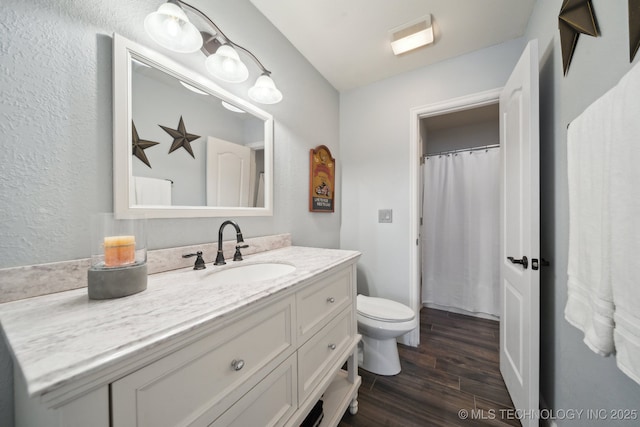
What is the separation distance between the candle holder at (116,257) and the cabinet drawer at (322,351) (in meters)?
0.61

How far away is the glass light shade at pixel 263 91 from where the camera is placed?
4.41 feet

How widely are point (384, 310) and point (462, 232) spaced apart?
1626 millimetres

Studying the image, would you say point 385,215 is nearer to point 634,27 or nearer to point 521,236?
point 521,236

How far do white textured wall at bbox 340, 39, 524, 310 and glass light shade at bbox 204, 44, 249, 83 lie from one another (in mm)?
1342

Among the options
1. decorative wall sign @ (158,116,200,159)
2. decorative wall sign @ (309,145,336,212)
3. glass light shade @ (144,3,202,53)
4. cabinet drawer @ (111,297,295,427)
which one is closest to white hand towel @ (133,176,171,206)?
decorative wall sign @ (158,116,200,159)

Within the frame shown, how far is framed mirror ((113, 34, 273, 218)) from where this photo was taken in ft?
2.85

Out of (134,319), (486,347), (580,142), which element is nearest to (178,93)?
(134,319)

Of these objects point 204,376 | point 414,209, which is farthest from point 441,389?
point 204,376

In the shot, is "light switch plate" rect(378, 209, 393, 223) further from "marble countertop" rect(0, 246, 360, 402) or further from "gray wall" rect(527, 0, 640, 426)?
"marble countertop" rect(0, 246, 360, 402)

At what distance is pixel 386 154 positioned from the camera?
2121 mm

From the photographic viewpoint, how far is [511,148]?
1419mm

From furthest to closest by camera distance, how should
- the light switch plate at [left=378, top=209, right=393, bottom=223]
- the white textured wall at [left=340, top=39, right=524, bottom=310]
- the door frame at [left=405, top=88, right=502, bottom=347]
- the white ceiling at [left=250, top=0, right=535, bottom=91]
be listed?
the light switch plate at [left=378, top=209, right=393, bottom=223] → the door frame at [left=405, top=88, right=502, bottom=347] → the white textured wall at [left=340, top=39, right=524, bottom=310] → the white ceiling at [left=250, top=0, right=535, bottom=91]

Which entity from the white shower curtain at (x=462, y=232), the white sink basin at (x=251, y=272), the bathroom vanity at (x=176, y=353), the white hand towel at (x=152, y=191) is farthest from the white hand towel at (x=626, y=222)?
the white shower curtain at (x=462, y=232)

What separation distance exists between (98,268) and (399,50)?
7.05 feet
